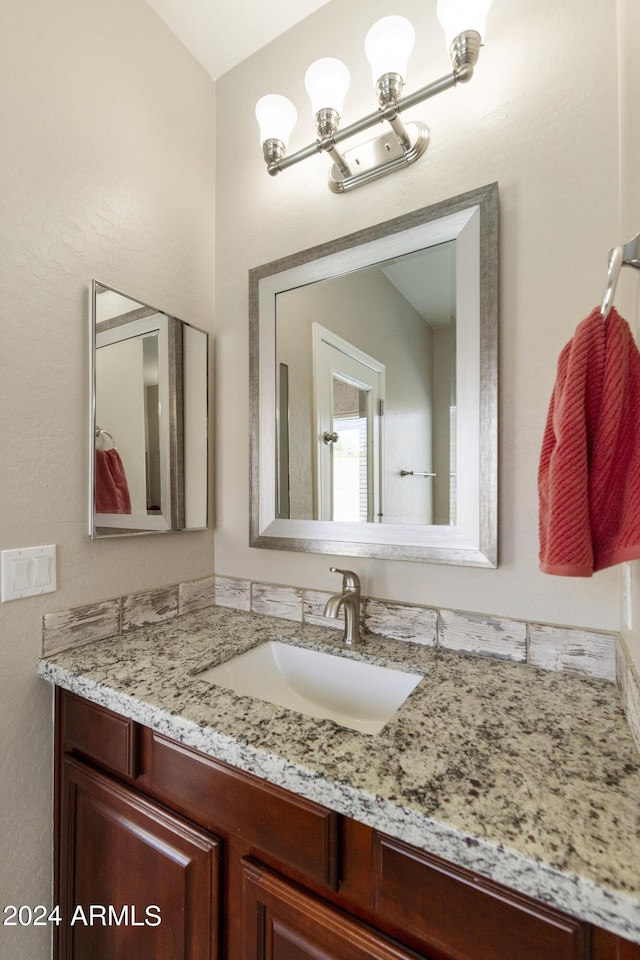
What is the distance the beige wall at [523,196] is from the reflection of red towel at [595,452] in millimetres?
312

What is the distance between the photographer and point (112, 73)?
3.75 ft

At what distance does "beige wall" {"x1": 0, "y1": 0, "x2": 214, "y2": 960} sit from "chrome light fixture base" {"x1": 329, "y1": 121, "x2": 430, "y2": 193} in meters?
0.55

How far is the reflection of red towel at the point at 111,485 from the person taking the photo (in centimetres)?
109

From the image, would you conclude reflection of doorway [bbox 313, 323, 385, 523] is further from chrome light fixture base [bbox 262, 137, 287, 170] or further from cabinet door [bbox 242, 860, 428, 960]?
cabinet door [bbox 242, 860, 428, 960]

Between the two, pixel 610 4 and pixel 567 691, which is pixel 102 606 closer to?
pixel 567 691

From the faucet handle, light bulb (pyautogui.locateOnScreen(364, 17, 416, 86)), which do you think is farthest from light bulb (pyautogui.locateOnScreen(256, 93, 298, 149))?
the faucet handle

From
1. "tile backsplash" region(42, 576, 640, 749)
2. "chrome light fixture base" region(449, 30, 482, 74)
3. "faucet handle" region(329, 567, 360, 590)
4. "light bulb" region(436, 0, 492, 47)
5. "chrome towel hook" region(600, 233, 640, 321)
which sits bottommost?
"tile backsplash" region(42, 576, 640, 749)

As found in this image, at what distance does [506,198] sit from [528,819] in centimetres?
115

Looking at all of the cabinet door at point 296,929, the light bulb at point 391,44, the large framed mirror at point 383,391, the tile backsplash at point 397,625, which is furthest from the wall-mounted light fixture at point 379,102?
the cabinet door at point 296,929

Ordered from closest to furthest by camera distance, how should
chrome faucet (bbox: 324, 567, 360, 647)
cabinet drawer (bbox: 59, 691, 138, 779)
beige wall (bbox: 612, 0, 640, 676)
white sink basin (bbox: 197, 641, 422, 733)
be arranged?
beige wall (bbox: 612, 0, 640, 676), cabinet drawer (bbox: 59, 691, 138, 779), white sink basin (bbox: 197, 641, 422, 733), chrome faucet (bbox: 324, 567, 360, 647)

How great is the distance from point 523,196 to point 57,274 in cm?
108

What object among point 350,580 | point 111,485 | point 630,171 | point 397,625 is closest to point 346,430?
point 350,580

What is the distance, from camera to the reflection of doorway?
1.14 metres

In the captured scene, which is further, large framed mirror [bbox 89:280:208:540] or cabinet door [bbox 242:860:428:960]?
large framed mirror [bbox 89:280:208:540]
